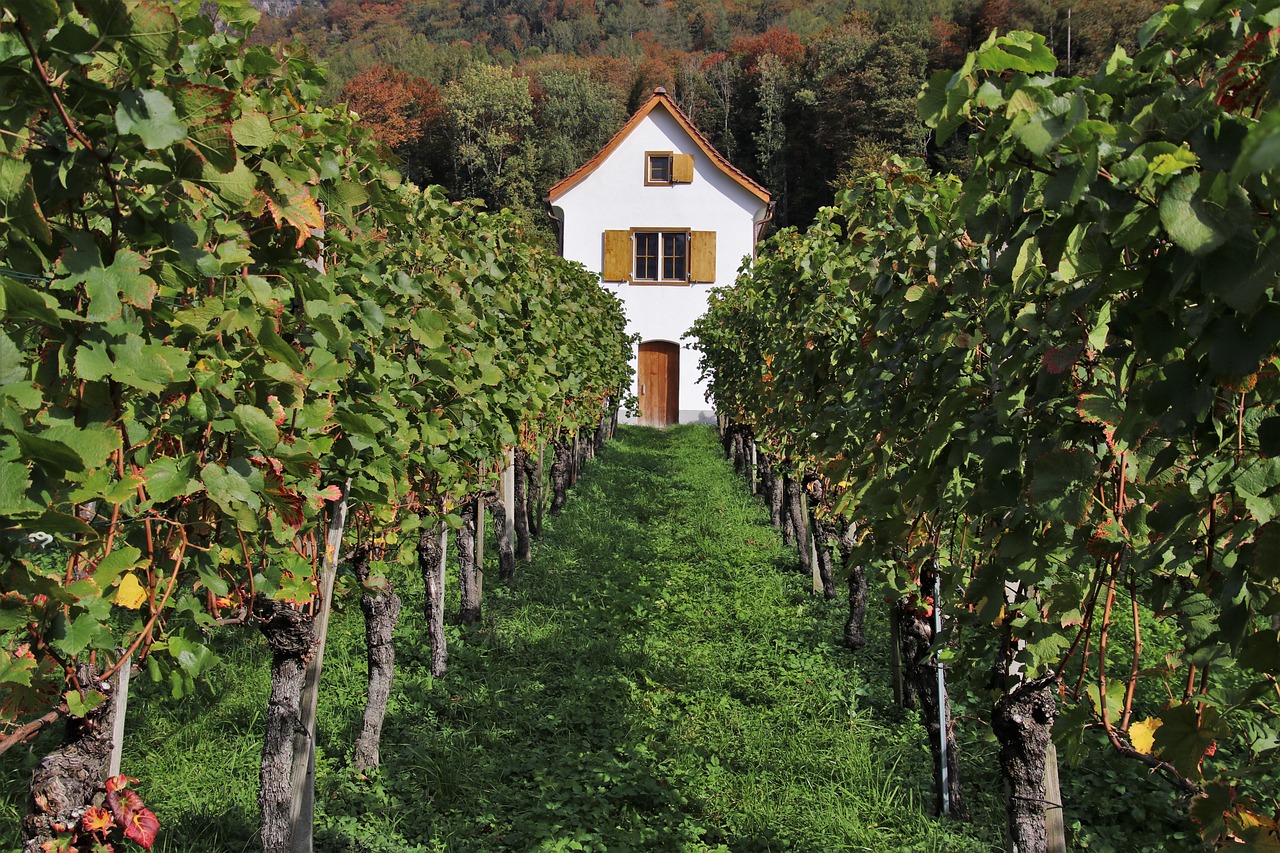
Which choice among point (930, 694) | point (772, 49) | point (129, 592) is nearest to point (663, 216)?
point (930, 694)

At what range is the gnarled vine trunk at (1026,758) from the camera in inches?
104

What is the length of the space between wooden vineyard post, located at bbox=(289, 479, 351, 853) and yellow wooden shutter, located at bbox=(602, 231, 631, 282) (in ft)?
61.4

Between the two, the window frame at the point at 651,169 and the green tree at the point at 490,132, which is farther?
the green tree at the point at 490,132

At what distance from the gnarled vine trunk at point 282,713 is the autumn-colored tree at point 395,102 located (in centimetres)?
4026

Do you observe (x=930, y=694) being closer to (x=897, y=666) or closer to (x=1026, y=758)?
(x=897, y=666)

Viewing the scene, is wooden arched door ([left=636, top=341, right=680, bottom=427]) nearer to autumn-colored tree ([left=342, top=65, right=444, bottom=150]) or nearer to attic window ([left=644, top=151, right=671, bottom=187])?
attic window ([left=644, top=151, right=671, bottom=187])

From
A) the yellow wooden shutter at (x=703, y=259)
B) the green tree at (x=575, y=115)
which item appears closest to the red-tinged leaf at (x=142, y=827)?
the yellow wooden shutter at (x=703, y=259)

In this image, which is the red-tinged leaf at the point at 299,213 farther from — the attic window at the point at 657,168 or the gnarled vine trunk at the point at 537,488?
the attic window at the point at 657,168

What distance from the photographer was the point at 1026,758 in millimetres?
2650

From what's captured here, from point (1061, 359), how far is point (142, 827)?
218 centimetres

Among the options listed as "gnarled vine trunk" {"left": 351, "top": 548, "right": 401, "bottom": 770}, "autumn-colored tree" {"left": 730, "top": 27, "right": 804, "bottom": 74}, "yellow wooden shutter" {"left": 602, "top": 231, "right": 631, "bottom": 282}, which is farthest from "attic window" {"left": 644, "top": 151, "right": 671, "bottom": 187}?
"autumn-colored tree" {"left": 730, "top": 27, "right": 804, "bottom": 74}

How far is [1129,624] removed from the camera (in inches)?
228

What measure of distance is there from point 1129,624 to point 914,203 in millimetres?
3962

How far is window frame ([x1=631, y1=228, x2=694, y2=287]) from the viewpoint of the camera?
21.7 metres
